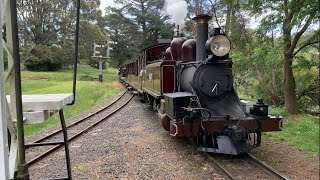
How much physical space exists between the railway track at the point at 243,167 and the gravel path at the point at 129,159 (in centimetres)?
17

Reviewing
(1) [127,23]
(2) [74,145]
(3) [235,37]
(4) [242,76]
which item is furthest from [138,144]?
(1) [127,23]

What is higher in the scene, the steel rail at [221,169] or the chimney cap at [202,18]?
the chimney cap at [202,18]

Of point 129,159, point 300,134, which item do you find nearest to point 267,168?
point 129,159

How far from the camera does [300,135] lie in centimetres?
775

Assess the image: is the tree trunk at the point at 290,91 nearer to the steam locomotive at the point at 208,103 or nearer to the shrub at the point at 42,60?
the steam locomotive at the point at 208,103

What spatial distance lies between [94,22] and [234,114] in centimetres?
4022

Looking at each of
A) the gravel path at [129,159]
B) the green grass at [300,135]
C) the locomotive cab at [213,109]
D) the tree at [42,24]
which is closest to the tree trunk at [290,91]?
the green grass at [300,135]

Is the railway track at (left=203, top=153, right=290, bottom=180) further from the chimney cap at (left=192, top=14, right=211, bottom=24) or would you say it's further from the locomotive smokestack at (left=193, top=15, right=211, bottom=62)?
the chimney cap at (left=192, top=14, right=211, bottom=24)

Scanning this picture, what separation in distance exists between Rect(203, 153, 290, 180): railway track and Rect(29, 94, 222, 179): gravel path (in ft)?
0.57

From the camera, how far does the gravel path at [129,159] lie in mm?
5109

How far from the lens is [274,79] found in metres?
14.1

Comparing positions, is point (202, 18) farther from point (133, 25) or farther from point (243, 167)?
point (133, 25)

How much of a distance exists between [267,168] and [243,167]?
43 centimetres

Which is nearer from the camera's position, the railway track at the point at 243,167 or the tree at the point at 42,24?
the railway track at the point at 243,167
